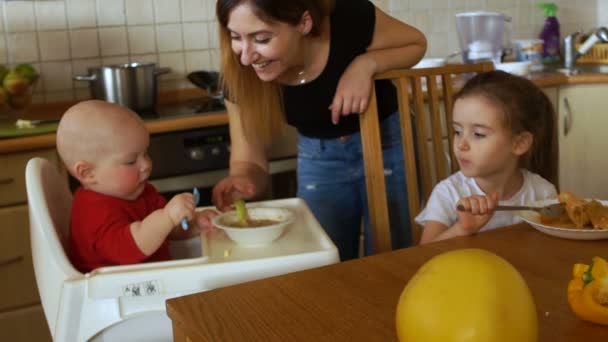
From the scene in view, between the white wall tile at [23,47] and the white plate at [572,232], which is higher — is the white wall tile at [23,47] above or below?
above

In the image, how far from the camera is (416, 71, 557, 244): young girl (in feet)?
4.87

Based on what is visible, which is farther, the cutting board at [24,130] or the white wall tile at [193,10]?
the white wall tile at [193,10]

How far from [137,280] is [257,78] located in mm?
646

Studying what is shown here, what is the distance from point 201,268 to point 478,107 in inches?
26.5

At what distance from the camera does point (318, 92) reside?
1677 millimetres

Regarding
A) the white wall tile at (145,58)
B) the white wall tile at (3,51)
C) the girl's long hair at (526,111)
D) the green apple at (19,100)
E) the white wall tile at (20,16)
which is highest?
the white wall tile at (20,16)

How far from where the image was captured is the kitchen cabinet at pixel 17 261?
210 cm

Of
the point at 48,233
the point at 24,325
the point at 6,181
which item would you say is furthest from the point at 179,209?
the point at 24,325

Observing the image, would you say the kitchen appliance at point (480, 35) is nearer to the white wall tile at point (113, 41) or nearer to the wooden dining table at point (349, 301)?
the white wall tile at point (113, 41)

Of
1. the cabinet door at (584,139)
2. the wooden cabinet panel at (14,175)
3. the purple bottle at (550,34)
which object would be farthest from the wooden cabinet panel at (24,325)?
the purple bottle at (550,34)

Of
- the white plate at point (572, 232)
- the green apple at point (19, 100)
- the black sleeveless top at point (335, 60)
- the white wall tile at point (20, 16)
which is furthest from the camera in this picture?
the white wall tile at point (20, 16)

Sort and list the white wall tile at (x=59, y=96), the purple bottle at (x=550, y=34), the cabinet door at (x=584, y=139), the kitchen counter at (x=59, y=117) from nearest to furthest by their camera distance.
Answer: the kitchen counter at (x=59, y=117), the white wall tile at (x=59, y=96), the cabinet door at (x=584, y=139), the purple bottle at (x=550, y=34)

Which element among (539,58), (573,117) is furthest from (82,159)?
(539,58)

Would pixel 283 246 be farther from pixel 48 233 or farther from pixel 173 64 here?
pixel 173 64
